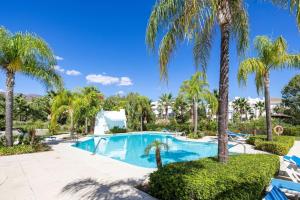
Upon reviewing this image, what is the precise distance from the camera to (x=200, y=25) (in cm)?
542

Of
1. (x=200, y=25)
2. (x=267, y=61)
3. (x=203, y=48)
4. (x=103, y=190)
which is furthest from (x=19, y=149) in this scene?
(x=267, y=61)

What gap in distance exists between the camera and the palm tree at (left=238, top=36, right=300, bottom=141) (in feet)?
40.9

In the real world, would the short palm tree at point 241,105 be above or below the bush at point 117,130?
above

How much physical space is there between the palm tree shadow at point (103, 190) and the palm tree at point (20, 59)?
7.87 metres

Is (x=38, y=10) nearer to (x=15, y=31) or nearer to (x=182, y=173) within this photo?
(x=15, y=31)

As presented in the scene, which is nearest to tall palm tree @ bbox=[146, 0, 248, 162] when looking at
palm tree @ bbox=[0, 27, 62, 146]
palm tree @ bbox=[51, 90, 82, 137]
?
palm tree @ bbox=[0, 27, 62, 146]

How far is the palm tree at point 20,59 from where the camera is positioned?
11664 millimetres

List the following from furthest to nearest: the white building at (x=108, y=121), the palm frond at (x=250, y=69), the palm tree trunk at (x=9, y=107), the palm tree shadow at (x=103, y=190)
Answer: the white building at (x=108, y=121) < the palm frond at (x=250, y=69) < the palm tree trunk at (x=9, y=107) < the palm tree shadow at (x=103, y=190)

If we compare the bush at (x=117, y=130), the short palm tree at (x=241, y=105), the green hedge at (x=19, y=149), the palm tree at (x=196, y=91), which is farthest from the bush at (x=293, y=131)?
the short palm tree at (x=241, y=105)

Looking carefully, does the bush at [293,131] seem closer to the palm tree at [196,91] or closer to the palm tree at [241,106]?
the palm tree at [196,91]

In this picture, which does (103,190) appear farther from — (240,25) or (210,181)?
(240,25)

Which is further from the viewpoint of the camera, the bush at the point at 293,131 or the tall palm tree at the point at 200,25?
the bush at the point at 293,131

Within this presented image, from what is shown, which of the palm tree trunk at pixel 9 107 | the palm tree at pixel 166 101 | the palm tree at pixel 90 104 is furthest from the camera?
the palm tree at pixel 166 101

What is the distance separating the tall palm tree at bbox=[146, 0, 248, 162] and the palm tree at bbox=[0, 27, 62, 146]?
8.80 m
